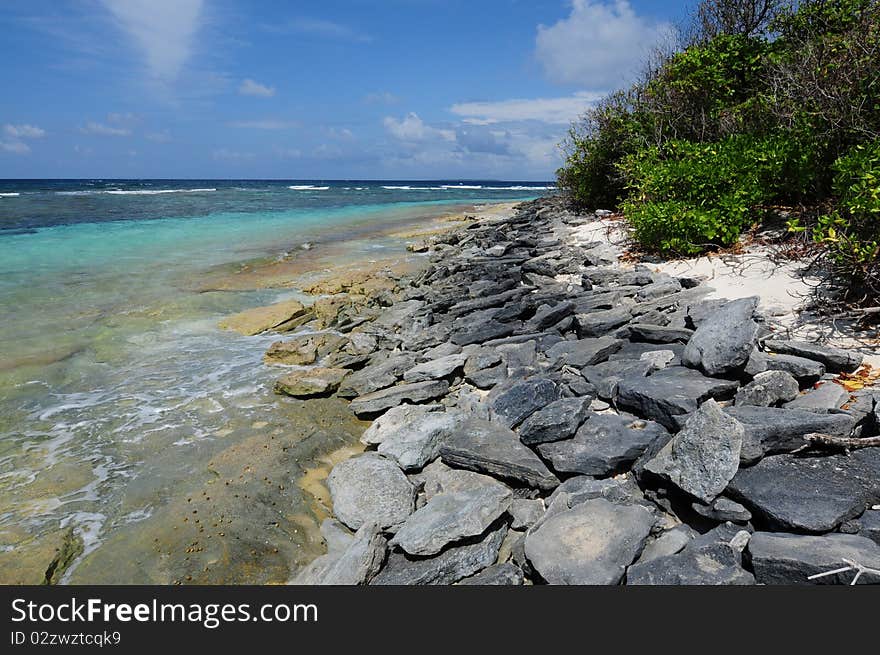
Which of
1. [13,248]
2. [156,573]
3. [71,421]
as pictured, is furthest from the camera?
[13,248]

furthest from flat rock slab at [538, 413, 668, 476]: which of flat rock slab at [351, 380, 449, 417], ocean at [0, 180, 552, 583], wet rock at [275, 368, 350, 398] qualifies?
wet rock at [275, 368, 350, 398]

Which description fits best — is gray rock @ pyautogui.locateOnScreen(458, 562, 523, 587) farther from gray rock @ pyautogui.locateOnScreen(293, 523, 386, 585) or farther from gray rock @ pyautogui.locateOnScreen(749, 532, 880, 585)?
gray rock @ pyautogui.locateOnScreen(749, 532, 880, 585)

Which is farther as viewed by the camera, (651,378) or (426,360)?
(426,360)

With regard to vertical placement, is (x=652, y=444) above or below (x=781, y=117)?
below

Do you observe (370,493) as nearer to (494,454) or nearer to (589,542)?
(494,454)

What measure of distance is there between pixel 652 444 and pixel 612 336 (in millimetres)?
2485

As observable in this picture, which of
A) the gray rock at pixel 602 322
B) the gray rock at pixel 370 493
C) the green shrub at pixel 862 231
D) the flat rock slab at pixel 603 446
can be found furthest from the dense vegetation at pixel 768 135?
the gray rock at pixel 370 493

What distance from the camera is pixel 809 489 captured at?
312 cm

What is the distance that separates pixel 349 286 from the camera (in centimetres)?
1268

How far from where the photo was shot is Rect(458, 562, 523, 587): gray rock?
10.1ft

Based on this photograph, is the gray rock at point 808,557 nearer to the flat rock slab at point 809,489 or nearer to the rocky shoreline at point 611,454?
the rocky shoreline at point 611,454

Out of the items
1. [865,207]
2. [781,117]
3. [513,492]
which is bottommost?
[513,492]

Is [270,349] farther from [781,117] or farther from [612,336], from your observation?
[781,117]
